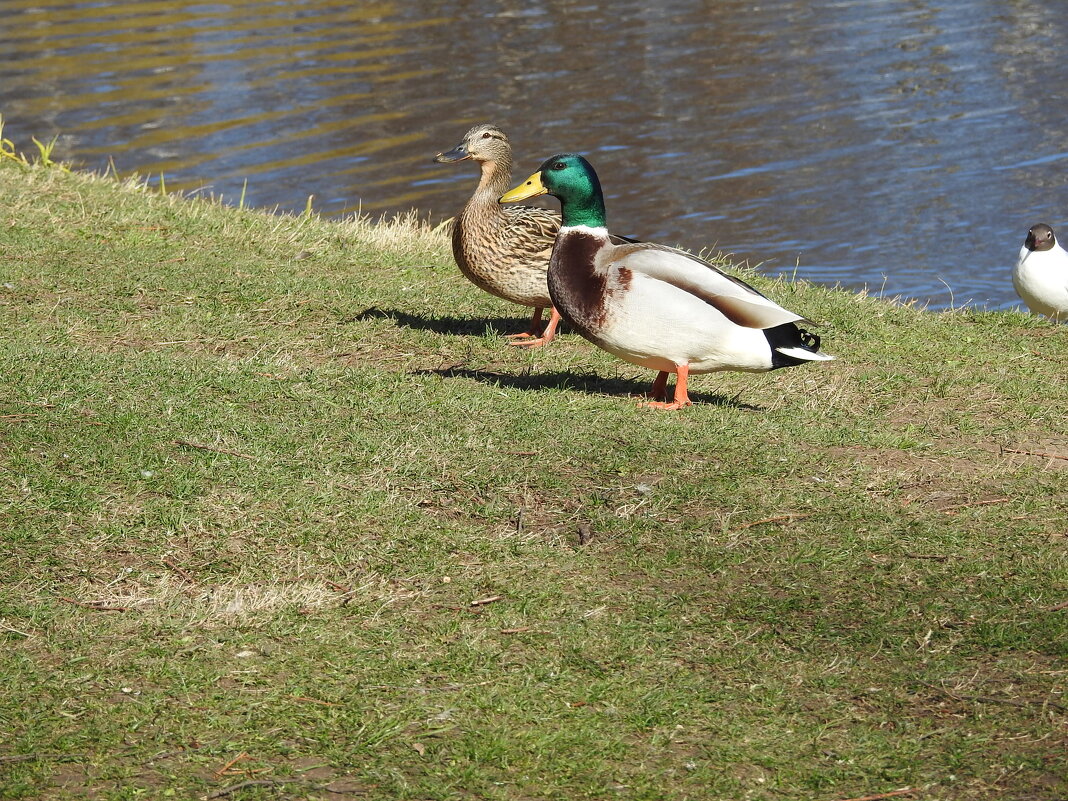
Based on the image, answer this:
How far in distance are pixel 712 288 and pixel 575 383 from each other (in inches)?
46.5

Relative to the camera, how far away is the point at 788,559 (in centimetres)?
463

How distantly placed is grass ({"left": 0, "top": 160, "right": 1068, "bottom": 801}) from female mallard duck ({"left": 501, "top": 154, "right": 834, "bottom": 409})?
288 mm

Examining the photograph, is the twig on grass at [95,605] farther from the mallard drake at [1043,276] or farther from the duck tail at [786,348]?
the mallard drake at [1043,276]

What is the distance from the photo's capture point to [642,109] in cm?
1867

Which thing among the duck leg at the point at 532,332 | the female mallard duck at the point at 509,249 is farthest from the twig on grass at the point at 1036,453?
the duck leg at the point at 532,332

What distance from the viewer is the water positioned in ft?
45.5

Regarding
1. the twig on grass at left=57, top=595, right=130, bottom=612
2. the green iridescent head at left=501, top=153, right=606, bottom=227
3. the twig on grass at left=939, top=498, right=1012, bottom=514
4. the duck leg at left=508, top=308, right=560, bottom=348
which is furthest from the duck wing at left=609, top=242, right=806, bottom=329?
the twig on grass at left=57, top=595, right=130, bottom=612

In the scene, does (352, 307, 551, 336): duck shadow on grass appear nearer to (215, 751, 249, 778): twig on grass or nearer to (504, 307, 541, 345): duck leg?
(504, 307, 541, 345): duck leg

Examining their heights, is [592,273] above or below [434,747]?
above

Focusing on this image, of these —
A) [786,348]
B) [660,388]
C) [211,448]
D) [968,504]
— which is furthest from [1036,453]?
[211,448]

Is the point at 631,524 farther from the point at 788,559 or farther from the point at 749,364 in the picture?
the point at 749,364

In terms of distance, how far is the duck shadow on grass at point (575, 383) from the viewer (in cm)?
666

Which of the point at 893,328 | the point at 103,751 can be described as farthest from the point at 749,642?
the point at 893,328

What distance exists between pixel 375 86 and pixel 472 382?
14.7 m
